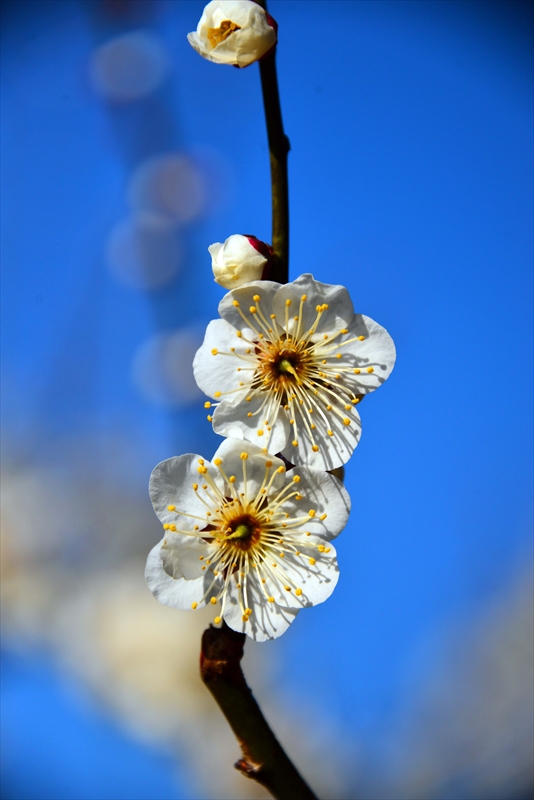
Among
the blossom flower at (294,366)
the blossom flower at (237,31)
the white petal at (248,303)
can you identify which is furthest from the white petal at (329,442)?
the blossom flower at (237,31)

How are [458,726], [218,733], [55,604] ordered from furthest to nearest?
[218,733] → [55,604] → [458,726]

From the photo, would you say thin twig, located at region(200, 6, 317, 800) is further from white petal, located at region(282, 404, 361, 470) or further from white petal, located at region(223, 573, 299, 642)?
white petal, located at region(282, 404, 361, 470)

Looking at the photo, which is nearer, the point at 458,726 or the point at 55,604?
the point at 458,726

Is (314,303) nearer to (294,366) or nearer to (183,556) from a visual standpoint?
(294,366)

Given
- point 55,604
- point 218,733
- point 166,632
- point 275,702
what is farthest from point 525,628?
point 55,604

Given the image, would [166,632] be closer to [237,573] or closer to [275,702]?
[275,702]
